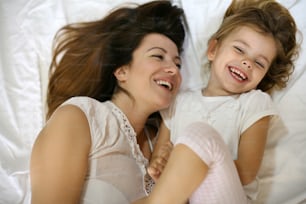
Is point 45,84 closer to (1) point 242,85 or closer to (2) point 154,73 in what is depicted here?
(2) point 154,73

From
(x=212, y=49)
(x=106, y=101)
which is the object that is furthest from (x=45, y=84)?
(x=212, y=49)

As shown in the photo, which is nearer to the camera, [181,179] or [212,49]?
[181,179]

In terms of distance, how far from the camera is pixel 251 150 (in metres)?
0.55

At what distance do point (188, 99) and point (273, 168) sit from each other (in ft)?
0.46

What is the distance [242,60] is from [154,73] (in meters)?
0.11

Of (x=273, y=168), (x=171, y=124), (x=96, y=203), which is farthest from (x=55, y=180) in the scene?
(x=273, y=168)

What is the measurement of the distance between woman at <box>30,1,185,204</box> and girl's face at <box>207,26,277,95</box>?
58mm

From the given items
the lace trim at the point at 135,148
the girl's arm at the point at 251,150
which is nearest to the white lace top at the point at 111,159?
the lace trim at the point at 135,148

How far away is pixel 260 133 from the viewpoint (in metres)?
0.56

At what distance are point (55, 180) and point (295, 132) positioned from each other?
312 millimetres

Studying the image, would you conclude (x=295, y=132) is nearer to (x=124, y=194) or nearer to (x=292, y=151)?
(x=292, y=151)

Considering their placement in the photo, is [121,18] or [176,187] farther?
[121,18]

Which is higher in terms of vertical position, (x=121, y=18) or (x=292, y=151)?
(x=121, y=18)

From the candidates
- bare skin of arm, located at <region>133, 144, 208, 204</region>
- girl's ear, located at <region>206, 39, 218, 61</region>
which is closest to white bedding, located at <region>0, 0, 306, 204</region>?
girl's ear, located at <region>206, 39, 218, 61</region>
